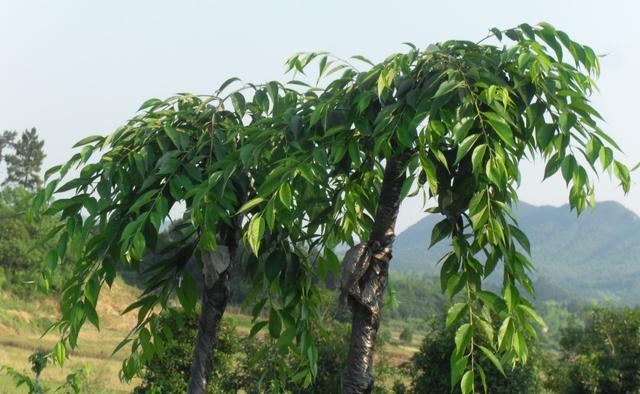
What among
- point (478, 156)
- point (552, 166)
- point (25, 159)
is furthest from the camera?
point (25, 159)

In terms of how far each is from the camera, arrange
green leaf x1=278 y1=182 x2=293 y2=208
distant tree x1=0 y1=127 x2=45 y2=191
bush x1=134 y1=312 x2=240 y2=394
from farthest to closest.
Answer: distant tree x1=0 y1=127 x2=45 y2=191, bush x1=134 y1=312 x2=240 y2=394, green leaf x1=278 y1=182 x2=293 y2=208

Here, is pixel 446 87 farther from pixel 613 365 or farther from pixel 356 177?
pixel 613 365

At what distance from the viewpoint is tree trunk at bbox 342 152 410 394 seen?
191 inches

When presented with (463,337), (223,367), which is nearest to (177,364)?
(223,367)

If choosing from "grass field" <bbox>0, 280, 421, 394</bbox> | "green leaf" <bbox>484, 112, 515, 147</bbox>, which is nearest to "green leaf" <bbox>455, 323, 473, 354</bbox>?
"green leaf" <bbox>484, 112, 515, 147</bbox>

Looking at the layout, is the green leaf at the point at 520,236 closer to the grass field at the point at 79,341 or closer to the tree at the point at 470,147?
the tree at the point at 470,147

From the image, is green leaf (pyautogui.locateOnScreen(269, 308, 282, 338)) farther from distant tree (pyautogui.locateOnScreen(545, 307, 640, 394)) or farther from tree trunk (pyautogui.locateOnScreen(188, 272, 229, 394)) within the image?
distant tree (pyautogui.locateOnScreen(545, 307, 640, 394))

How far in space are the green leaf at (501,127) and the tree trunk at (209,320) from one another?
8.73ft

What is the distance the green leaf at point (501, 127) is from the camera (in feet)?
13.3

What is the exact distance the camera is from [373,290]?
15.9 feet

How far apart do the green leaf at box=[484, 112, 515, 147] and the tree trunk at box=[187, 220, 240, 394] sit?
266 cm

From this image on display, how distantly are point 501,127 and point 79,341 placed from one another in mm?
34521

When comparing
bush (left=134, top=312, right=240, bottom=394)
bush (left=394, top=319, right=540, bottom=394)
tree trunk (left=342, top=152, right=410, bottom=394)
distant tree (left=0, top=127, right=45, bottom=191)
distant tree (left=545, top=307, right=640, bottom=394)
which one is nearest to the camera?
tree trunk (left=342, top=152, right=410, bottom=394)

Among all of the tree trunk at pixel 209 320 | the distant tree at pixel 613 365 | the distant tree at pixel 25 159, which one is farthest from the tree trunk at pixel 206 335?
the distant tree at pixel 25 159
